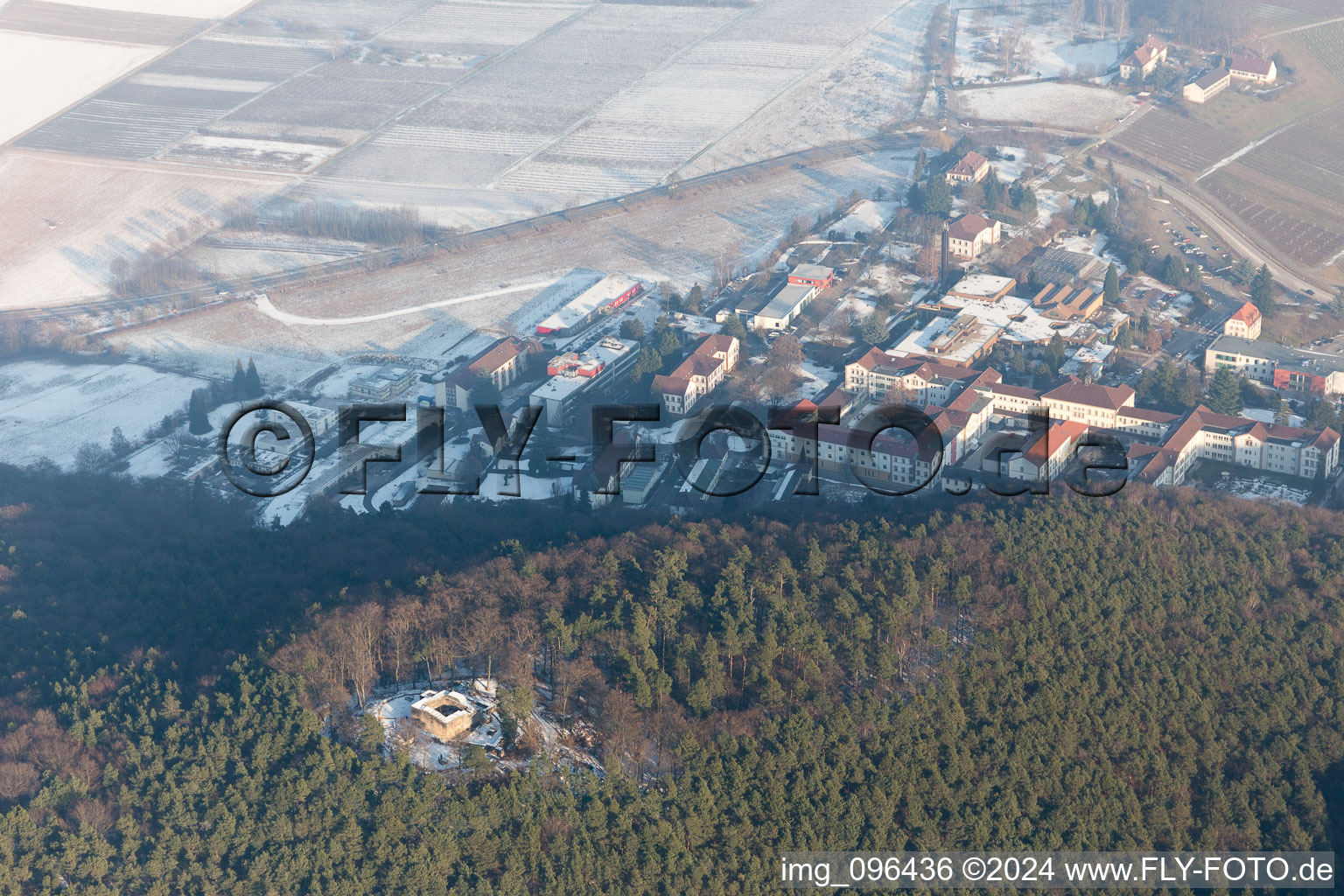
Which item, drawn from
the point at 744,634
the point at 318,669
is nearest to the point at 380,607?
the point at 318,669

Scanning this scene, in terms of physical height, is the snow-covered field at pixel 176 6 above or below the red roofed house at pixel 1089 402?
above

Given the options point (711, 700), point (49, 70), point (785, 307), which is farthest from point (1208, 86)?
point (49, 70)

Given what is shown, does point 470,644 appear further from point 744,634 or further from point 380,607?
point 744,634

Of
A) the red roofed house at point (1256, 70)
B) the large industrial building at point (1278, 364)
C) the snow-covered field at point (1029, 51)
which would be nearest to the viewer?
the large industrial building at point (1278, 364)

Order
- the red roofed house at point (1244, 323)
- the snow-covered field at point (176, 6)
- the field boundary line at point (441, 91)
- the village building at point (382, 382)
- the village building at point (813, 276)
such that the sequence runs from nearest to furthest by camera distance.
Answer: the red roofed house at point (1244, 323), the village building at point (382, 382), the village building at point (813, 276), the field boundary line at point (441, 91), the snow-covered field at point (176, 6)

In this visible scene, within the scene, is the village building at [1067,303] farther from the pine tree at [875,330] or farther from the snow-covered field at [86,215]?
the snow-covered field at [86,215]

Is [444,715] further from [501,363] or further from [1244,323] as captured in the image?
[1244,323]

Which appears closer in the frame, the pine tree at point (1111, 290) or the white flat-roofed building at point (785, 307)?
the white flat-roofed building at point (785, 307)

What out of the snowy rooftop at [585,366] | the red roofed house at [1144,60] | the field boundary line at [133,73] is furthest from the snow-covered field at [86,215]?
the red roofed house at [1144,60]
